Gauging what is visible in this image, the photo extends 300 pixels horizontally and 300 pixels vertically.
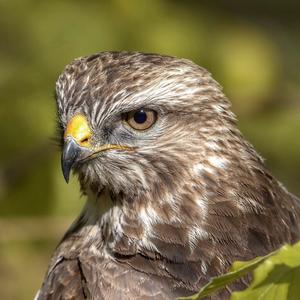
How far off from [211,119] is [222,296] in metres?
1.19

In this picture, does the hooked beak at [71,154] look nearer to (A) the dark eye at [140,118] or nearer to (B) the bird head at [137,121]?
(B) the bird head at [137,121]

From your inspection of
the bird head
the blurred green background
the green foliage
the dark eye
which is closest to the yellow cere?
the bird head

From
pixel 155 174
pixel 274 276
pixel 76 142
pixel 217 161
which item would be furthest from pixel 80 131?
pixel 274 276

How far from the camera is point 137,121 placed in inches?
233

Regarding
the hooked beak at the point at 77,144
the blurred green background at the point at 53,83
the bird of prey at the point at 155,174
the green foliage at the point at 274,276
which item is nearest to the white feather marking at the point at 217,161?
the bird of prey at the point at 155,174

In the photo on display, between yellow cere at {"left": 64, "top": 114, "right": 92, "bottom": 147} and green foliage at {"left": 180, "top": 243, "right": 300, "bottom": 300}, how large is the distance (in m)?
2.19

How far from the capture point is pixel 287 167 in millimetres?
9328

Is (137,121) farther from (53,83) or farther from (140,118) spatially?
(53,83)

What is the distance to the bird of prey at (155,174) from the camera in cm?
579

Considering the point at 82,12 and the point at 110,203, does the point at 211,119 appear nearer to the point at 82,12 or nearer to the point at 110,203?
the point at 110,203

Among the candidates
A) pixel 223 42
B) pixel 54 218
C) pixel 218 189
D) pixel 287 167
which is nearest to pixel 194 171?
pixel 218 189

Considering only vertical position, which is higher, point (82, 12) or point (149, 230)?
point (82, 12)

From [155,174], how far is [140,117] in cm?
33

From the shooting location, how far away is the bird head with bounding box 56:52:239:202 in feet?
19.3
